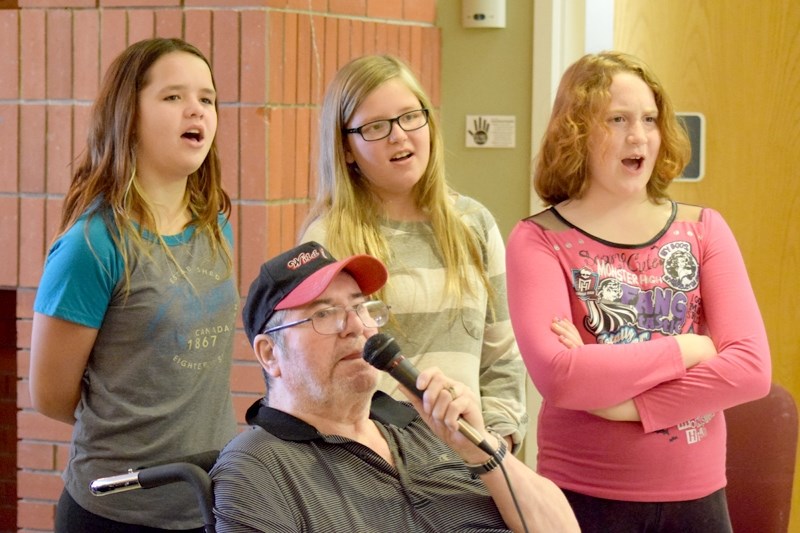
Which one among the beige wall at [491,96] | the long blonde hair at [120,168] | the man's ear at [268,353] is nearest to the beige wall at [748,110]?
the beige wall at [491,96]

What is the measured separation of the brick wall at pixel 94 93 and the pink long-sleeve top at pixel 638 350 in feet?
3.15

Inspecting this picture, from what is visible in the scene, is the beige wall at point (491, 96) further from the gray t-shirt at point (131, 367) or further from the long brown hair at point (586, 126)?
the gray t-shirt at point (131, 367)

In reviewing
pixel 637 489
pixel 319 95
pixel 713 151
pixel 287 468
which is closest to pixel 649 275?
pixel 637 489

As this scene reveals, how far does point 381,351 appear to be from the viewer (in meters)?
1.44

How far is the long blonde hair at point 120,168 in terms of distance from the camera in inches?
74.2

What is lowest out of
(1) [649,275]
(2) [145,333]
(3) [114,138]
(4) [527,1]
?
(2) [145,333]

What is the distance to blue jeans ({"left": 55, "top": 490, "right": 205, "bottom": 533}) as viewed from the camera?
1.85m

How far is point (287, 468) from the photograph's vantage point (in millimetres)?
1573

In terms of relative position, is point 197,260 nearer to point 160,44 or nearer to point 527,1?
point 160,44

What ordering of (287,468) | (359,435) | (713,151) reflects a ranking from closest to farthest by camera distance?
(287,468), (359,435), (713,151)

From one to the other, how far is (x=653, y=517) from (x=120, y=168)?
1.18 meters

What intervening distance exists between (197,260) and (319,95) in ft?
3.43

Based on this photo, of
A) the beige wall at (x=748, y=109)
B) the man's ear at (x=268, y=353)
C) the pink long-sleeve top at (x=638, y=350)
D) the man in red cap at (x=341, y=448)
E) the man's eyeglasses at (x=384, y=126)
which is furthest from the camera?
the beige wall at (x=748, y=109)

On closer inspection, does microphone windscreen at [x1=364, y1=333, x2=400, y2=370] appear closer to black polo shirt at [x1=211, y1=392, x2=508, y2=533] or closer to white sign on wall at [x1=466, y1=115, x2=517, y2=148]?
black polo shirt at [x1=211, y1=392, x2=508, y2=533]
